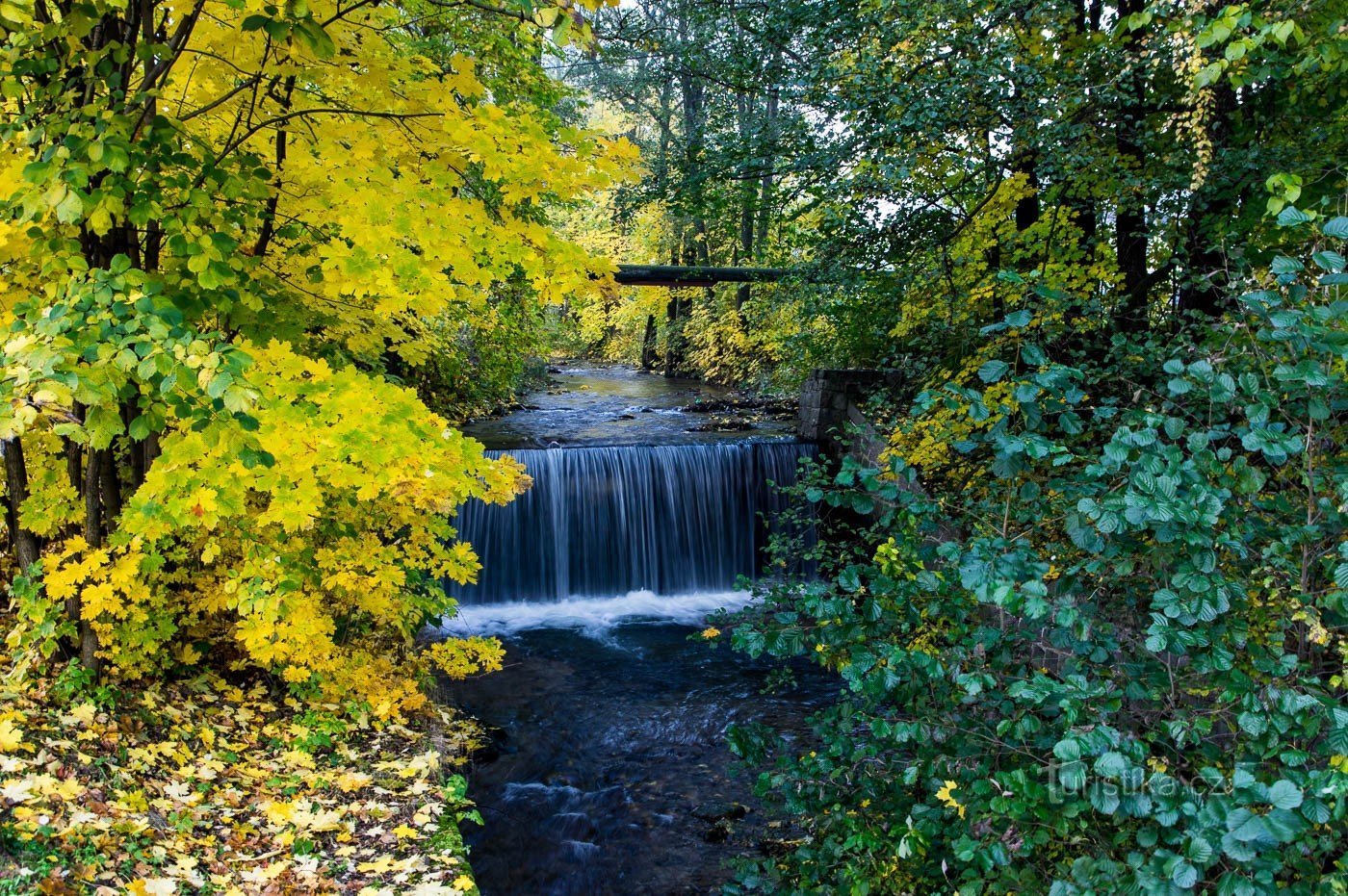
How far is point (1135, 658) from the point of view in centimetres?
269

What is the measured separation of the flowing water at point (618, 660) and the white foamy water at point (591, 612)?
0.03 m

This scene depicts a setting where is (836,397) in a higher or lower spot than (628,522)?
higher

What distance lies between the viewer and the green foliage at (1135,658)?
204 cm

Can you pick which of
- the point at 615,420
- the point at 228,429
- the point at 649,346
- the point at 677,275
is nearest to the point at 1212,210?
the point at 228,429

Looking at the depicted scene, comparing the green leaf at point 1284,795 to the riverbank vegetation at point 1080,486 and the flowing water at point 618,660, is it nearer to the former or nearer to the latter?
the riverbank vegetation at point 1080,486

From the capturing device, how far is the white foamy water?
8828mm

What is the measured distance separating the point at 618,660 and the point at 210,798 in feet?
16.1

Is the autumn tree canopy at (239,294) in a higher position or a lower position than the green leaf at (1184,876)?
higher

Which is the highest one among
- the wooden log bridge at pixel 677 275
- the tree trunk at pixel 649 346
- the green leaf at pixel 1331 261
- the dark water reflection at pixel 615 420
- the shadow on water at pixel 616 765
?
the wooden log bridge at pixel 677 275

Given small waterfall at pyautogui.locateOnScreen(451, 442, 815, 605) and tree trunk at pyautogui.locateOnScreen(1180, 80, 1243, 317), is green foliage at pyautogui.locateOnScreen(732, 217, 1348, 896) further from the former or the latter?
small waterfall at pyautogui.locateOnScreen(451, 442, 815, 605)

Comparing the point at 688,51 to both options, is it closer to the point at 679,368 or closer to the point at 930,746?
the point at 930,746

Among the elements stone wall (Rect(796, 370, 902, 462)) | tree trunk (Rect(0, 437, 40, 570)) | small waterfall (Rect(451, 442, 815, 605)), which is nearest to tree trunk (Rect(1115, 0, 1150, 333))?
stone wall (Rect(796, 370, 902, 462))

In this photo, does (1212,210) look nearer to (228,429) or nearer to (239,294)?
(239,294)

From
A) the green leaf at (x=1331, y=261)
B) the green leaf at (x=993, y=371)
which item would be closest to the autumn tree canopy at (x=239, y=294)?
the green leaf at (x=993, y=371)
